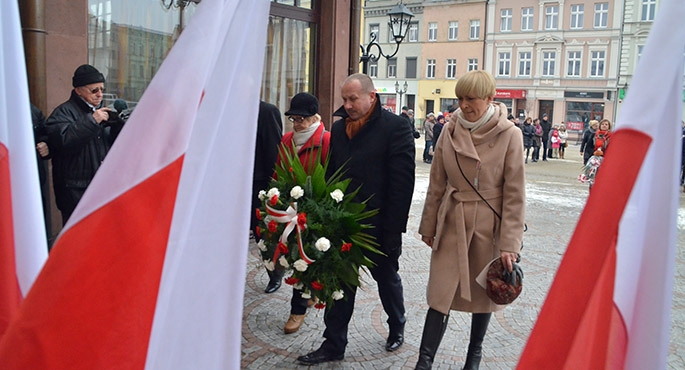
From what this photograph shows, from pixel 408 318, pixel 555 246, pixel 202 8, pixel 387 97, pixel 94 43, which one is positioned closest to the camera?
pixel 202 8

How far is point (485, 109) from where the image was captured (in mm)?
3537

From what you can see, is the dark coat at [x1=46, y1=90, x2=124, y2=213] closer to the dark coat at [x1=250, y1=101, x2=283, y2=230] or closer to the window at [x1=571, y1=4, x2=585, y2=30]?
the dark coat at [x1=250, y1=101, x2=283, y2=230]

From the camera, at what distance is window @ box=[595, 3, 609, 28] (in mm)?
44969

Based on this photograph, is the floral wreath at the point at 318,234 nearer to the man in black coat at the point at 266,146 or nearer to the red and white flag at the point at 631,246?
the man in black coat at the point at 266,146

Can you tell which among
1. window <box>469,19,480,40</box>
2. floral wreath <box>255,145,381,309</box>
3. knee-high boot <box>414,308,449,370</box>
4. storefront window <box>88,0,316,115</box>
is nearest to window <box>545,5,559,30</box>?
window <box>469,19,480,40</box>

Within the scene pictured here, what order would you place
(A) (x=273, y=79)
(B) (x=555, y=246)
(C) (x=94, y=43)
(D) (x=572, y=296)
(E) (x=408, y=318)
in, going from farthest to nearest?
(A) (x=273, y=79) → (B) (x=555, y=246) → (C) (x=94, y=43) → (E) (x=408, y=318) → (D) (x=572, y=296)

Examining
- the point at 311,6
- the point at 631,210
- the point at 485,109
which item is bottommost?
the point at 631,210

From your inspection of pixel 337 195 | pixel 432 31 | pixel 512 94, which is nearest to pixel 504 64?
pixel 512 94

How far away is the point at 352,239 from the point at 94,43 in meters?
4.55

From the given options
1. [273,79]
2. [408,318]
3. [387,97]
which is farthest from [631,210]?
[387,97]

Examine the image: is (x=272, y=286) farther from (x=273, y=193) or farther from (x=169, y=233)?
(x=169, y=233)

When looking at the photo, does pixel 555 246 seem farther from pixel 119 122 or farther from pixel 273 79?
pixel 119 122

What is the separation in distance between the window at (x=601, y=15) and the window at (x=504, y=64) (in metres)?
7.08

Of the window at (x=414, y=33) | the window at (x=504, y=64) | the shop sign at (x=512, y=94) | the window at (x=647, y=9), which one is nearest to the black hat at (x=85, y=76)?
the window at (x=647, y=9)
